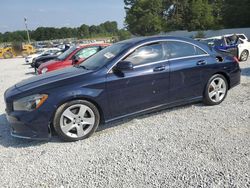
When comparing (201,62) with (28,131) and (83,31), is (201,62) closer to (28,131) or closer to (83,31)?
(28,131)

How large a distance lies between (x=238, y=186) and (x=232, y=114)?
6.72 ft

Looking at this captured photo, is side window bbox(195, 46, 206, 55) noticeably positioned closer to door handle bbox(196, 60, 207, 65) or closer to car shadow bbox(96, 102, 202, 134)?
door handle bbox(196, 60, 207, 65)

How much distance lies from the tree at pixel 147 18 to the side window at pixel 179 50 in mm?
43301

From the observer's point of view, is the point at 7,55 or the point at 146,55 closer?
the point at 146,55

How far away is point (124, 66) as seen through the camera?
368 cm

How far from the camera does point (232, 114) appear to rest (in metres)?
4.20

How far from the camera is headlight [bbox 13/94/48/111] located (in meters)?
3.36

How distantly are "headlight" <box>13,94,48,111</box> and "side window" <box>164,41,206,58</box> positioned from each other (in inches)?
89.7

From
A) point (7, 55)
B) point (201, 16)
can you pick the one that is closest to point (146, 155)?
point (7, 55)

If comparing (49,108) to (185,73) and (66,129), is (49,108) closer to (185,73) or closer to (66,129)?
(66,129)

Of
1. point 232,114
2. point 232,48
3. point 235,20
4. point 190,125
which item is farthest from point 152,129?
point 235,20

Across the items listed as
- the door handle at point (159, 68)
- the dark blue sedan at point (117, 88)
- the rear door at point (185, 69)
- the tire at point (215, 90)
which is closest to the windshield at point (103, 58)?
the dark blue sedan at point (117, 88)

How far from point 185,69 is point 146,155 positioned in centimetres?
190

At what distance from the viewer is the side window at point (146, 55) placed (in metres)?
3.95
